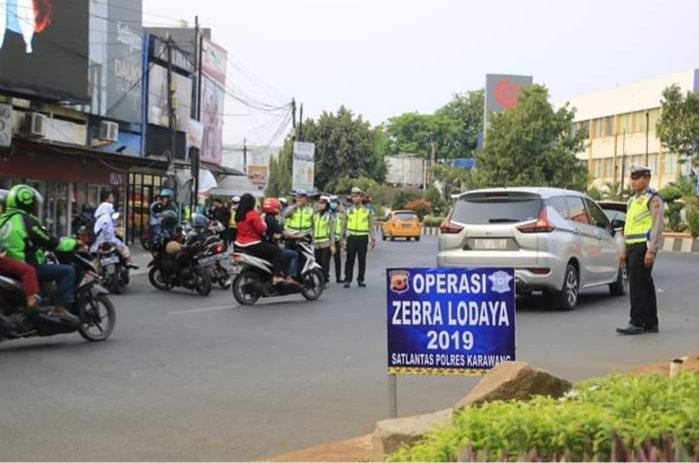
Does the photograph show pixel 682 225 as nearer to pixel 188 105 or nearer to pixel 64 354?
pixel 188 105

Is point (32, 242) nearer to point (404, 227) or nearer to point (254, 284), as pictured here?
point (254, 284)

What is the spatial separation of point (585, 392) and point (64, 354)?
643 centimetres

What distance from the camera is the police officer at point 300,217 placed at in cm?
1738

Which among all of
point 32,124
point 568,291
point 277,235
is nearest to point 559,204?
point 568,291

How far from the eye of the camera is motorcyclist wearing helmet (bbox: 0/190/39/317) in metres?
9.27

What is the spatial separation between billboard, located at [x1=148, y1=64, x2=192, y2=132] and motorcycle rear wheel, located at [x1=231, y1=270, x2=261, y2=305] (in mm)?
19900

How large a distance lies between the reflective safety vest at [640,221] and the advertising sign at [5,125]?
15938 millimetres

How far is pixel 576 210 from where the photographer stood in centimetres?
1402

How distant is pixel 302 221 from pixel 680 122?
25914 mm

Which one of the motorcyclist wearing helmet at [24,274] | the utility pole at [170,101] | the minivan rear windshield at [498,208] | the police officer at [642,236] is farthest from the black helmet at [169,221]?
the utility pole at [170,101]

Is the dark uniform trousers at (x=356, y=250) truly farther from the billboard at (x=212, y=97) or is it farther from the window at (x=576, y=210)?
the billboard at (x=212, y=97)

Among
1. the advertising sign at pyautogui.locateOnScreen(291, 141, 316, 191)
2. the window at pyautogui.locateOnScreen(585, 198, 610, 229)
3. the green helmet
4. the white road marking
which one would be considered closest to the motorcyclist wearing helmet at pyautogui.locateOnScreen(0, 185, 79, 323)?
the green helmet

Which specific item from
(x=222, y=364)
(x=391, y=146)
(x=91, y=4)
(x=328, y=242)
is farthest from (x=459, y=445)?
(x=391, y=146)

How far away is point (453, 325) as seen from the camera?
18.5 ft
